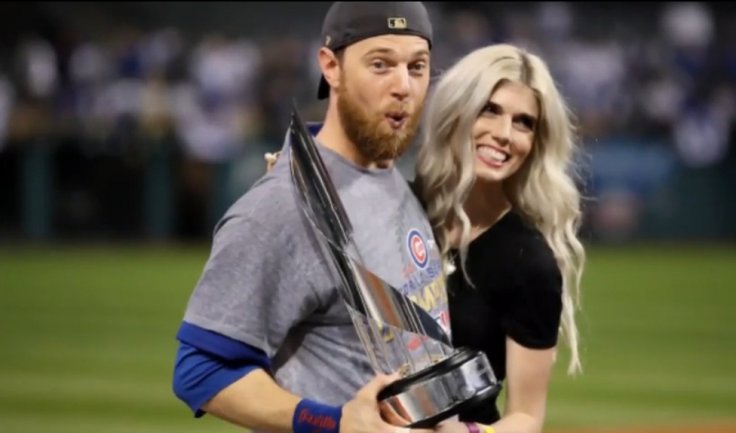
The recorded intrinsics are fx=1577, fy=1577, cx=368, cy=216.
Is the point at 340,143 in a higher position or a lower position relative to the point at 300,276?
higher

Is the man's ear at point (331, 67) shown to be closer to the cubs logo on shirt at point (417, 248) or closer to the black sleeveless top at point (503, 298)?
the cubs logo on shirt at point (417, 248)

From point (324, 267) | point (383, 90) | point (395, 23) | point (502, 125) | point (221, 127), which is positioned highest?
point (395, 23)

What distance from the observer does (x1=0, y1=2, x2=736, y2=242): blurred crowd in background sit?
1822cm

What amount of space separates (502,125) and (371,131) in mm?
734

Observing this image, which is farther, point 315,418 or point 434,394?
point 315,418

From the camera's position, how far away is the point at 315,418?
3043 millimetres

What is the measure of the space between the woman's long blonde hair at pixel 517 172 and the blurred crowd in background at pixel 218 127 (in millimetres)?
13287

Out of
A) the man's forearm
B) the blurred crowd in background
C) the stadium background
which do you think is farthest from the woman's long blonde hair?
the blurred crowd in background

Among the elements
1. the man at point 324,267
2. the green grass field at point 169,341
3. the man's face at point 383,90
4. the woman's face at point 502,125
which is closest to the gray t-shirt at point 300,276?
the man at point 324,267

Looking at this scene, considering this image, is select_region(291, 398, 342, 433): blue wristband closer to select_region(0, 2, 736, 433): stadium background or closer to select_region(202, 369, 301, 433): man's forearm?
select_region(202, 369, 301, 433): man's forearm

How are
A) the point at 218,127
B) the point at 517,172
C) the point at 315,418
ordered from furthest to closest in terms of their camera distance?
the point at 218,127 < the point at 517,172 < the point at 315,418

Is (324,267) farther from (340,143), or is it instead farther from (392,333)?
(340,143)

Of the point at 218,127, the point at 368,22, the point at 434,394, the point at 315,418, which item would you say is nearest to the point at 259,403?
the point at 315,418

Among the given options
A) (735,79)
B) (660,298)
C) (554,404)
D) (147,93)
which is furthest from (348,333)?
(735,79)
